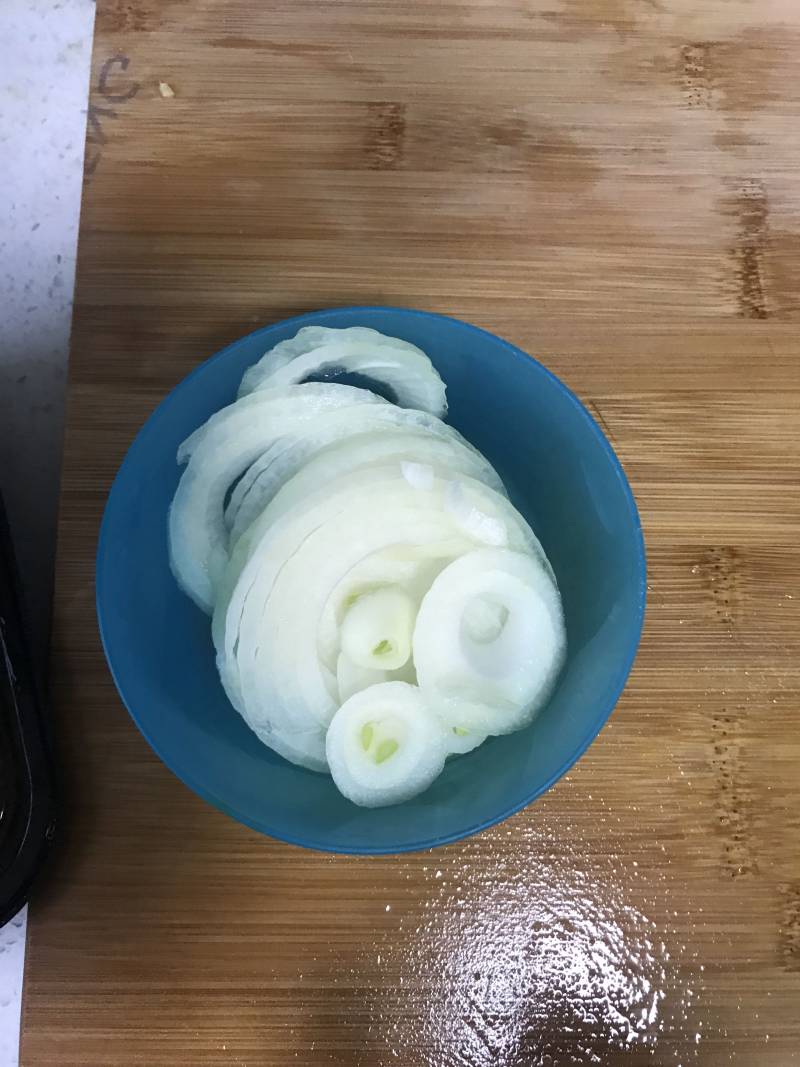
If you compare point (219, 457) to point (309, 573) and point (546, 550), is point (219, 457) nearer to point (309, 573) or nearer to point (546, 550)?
point (309, 573)

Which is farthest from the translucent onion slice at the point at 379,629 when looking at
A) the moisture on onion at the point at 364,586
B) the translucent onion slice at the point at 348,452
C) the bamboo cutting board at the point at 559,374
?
the bamboo cutting board at the point at 559,374

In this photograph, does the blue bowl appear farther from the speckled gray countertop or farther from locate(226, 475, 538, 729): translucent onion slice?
the speckled gray countertop

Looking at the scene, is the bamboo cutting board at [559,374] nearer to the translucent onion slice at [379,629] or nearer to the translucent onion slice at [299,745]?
the translucent onion slice at [299,745]

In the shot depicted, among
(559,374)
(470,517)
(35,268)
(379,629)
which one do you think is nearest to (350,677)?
(379,629)

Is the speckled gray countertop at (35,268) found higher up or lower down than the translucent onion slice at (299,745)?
higher up

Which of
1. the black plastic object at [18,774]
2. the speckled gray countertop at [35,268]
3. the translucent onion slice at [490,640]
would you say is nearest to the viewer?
→ the translucent onion slice at [490,640]

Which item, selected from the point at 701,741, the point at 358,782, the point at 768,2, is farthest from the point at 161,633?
the point at 768,2

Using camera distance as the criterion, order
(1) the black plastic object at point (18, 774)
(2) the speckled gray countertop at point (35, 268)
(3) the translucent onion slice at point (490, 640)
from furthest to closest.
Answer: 1. (2) the speckled gray countertop at point (35, 268)
2. (1) the black plastic object at point (18, 774)
3. (3) the translucent onion slice at point (490, 640)

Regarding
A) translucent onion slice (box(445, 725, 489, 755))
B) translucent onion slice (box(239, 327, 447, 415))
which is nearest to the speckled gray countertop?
translucent onion slice (box(239, 327, 447, 415))
